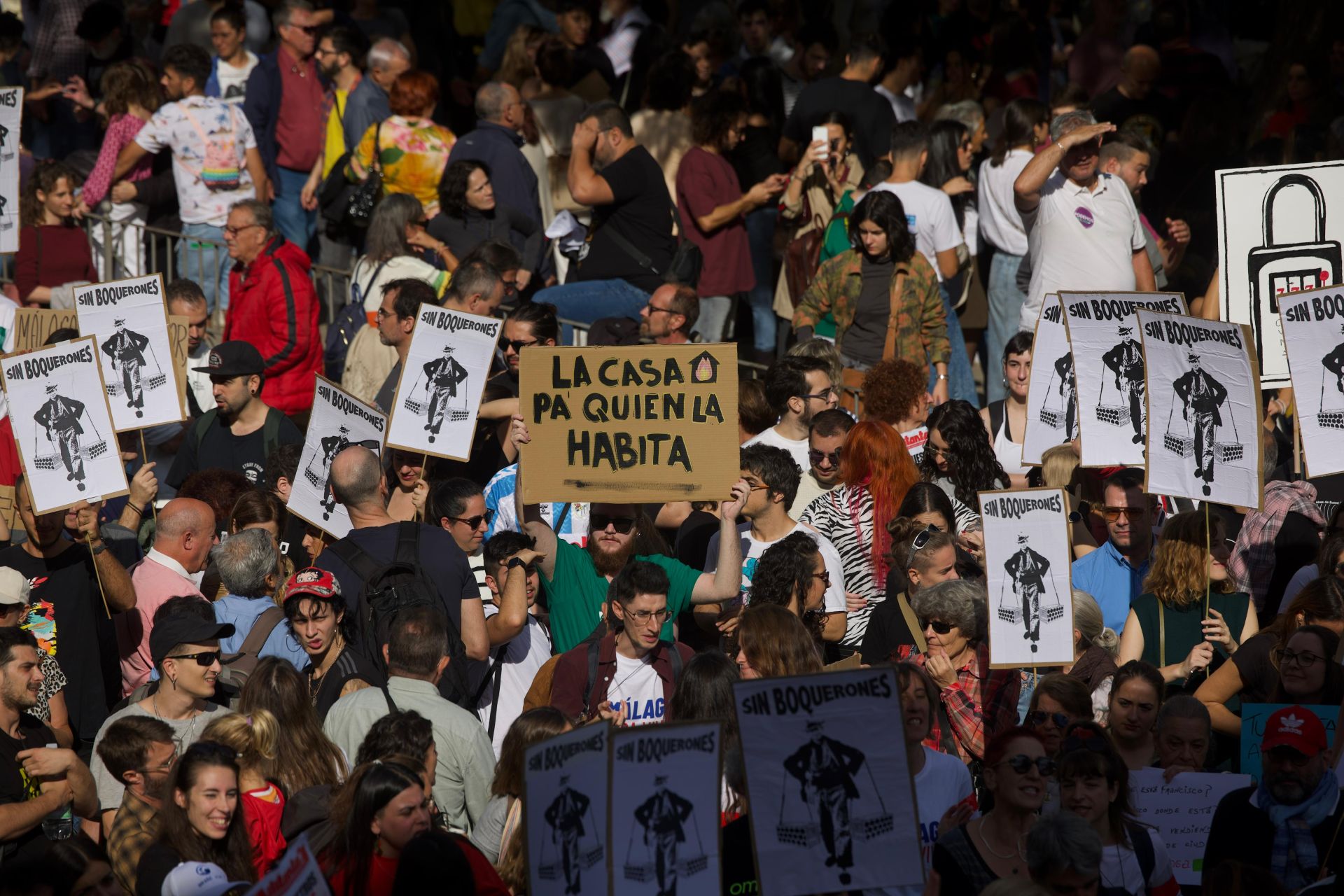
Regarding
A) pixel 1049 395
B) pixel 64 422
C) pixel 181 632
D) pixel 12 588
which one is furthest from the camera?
pixel 1049 395

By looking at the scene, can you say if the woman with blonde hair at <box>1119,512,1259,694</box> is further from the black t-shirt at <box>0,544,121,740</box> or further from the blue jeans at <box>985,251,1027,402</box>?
the black t-shirt at <box>0,544,121,740</box>

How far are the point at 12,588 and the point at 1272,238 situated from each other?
6830 millimetres

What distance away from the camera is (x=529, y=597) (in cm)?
879

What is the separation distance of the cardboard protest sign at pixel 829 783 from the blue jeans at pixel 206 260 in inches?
349

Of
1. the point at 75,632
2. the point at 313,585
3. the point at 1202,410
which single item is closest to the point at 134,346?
the point at 75,632

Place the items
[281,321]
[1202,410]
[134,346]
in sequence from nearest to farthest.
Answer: [1202,410] < [134,346] < [281,321]

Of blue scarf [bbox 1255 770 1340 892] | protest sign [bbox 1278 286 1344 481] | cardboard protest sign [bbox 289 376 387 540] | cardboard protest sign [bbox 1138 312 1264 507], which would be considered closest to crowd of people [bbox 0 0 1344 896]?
blue scarf [bbox 1255 770 1340 892]

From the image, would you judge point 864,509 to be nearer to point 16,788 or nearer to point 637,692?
point 637,692

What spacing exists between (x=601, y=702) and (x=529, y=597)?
3.29 ft

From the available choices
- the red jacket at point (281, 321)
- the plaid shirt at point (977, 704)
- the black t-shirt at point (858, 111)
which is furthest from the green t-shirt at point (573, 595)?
the black t-shirt at point (858, 111)

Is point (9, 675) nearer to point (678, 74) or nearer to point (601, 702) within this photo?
point (601, 702)

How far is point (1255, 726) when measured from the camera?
24.5ft

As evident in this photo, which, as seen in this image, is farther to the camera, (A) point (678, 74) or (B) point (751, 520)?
(A) point (678, 74)


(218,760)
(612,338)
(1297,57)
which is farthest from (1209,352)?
(1297,57)
